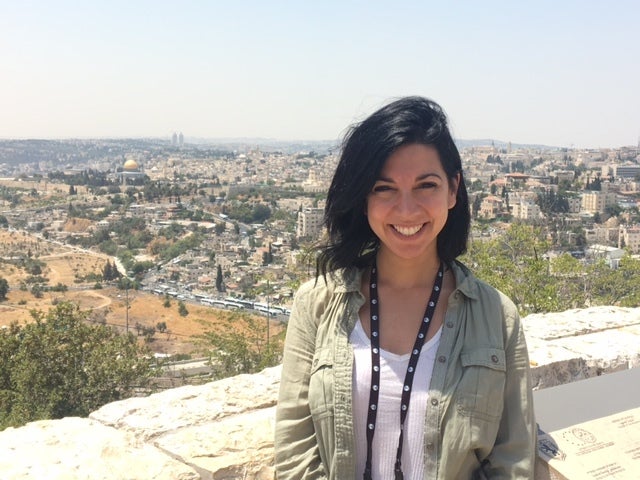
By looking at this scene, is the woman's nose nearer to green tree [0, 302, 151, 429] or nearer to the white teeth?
the white teeth

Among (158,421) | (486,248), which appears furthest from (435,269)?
(486,248)

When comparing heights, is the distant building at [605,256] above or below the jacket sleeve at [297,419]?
below

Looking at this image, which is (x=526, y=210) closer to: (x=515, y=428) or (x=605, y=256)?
(x=605, y=256)

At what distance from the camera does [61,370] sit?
637 centimetres

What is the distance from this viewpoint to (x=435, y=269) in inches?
54.1

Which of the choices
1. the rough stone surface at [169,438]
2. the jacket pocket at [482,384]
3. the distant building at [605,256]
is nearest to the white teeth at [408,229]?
the jacket pocket at [482,384]

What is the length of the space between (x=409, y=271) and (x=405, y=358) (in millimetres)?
202

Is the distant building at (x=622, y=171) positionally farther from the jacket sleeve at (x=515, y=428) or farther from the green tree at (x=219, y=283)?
the jacket sleeve at (x=515, y=428)

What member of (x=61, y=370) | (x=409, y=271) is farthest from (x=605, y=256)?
(x=409, y=271)

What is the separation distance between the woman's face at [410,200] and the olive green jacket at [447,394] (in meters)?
0.13

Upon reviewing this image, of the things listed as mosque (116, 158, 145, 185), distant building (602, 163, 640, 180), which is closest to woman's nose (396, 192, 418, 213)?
distant building (602, 163, 640, 180)

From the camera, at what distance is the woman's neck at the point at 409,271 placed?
4.47ft

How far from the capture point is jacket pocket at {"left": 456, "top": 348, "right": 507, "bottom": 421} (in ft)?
3.92

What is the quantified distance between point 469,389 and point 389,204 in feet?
1.23
